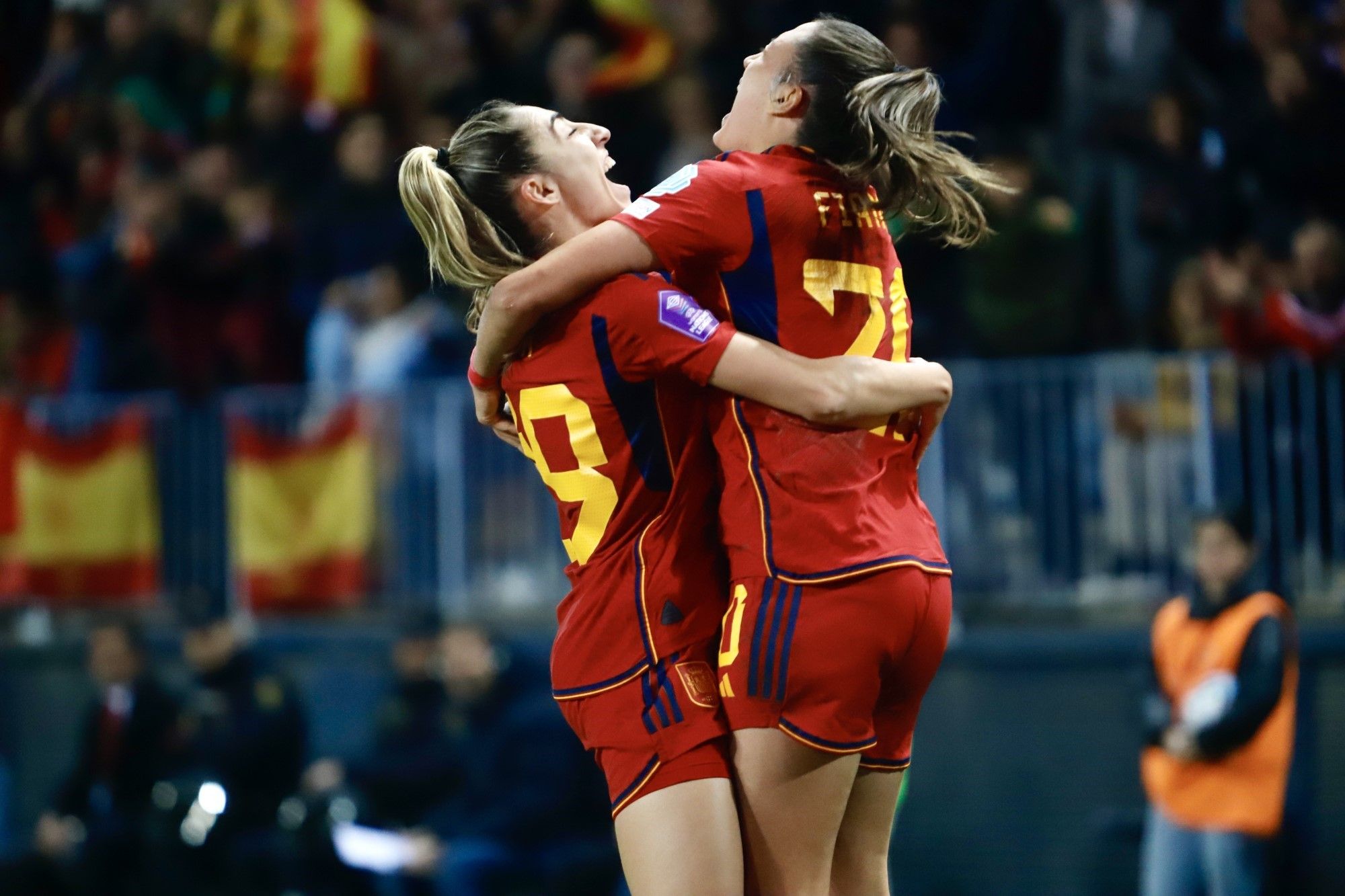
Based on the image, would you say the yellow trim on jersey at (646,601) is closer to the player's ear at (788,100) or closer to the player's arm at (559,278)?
the player's arm at (559,278)

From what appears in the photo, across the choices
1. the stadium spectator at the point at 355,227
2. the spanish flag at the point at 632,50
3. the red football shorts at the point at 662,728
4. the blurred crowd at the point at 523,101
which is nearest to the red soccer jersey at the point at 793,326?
the red football shorts at the point at 662,728

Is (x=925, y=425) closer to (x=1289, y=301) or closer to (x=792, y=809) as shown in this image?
(x=792, y=809)

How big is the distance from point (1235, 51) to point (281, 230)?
17.8 ft

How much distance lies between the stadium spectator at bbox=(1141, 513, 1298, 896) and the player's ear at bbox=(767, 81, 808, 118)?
13.2 ft

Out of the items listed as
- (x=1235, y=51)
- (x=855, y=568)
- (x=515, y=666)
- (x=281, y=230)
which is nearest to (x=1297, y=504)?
(x=1235, y=51)

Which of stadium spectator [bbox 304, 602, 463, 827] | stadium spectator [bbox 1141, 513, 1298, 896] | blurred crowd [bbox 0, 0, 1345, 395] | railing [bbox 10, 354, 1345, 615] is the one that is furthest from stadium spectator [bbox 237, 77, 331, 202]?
stadium spectator [bbox 1141, 513, 1298, 896]

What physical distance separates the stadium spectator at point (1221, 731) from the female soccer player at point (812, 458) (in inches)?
147

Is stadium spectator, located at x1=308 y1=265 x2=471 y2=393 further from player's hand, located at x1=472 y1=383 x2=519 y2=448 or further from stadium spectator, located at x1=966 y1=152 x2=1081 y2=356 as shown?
player's hand, located at x1=472 y1=383 x2=519 y2=448

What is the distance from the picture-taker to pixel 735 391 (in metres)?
3.05

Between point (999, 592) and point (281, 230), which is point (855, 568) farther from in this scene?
point (281, 230)

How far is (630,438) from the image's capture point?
325 cm

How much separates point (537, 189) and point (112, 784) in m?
6.15

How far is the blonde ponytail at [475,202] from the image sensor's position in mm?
3328

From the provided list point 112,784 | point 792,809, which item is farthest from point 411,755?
point 792,809
